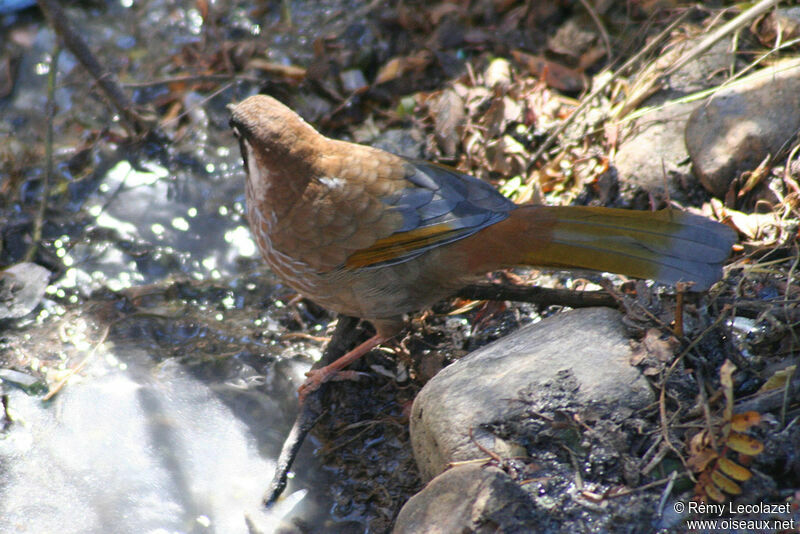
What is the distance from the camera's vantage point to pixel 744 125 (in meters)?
3.72

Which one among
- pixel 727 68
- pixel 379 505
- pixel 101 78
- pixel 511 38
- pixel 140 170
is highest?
pixel 101 78

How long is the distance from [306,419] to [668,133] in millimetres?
2713

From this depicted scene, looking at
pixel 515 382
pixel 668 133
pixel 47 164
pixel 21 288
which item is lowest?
pixel 515 382

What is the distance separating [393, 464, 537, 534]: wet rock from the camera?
2338 millimetres

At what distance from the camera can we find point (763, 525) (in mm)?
2242

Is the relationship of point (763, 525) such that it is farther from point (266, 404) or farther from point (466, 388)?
point (266, 404)

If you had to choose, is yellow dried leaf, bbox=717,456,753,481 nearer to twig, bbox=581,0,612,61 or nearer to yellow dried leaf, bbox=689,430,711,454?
yellow dried leaf, bbox=689,430,711,454

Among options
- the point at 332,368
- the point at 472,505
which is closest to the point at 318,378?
the point at 332,368

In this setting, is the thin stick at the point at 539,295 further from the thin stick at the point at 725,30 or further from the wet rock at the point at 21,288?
the wet rock at the point at 21,288

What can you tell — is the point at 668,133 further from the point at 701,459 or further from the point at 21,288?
the point at 21,288

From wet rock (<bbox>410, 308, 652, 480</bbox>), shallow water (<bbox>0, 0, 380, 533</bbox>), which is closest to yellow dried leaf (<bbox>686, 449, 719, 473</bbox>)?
wet rock (<bbox>410, 308, 652, 480</bbox>)

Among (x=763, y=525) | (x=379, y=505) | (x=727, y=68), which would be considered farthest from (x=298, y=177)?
(x=727, y=68)

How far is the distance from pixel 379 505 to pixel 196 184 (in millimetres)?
2771

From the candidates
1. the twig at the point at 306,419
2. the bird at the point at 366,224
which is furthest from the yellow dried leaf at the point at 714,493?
the twig at the point at 306,419
